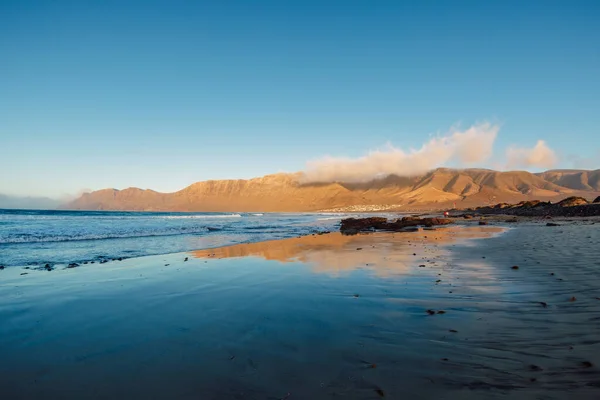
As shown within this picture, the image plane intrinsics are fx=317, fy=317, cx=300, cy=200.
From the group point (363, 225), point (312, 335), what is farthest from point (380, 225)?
point (312, 335)

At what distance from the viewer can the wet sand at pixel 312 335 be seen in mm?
2971

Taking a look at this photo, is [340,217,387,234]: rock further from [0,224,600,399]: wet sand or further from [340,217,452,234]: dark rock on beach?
[0,224,600,399]: wet sand

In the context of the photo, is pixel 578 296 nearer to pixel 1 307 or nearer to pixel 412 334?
pixel 412 334

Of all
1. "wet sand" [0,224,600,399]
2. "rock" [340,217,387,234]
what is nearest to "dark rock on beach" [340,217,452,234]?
"rock" [340,217,387,234]

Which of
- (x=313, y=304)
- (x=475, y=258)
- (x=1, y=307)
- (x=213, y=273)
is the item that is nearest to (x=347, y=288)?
(x=313, y=304)

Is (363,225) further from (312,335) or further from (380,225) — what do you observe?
(312,335)

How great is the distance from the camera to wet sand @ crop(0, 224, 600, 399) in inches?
117

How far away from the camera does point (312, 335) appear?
423 centimetres

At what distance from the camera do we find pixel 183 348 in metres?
3.93

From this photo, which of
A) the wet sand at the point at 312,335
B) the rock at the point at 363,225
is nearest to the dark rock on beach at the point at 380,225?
the rock at the point at 363,225

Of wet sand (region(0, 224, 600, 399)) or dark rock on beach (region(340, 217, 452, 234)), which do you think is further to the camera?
dark rock on beach (region(340, 217, 452, 234))

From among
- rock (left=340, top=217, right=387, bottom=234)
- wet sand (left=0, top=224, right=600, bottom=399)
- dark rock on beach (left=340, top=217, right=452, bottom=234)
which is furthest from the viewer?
rock (left=340, top=217, right=387, bottom=234)

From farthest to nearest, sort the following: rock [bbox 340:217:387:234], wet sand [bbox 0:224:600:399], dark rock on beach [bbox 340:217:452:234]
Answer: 1. rock [bbox 340:217:387:234]
2. dark rock on beach [bbox 340:217:452:234]
3. wet sand [bbox 0:224:600:399]

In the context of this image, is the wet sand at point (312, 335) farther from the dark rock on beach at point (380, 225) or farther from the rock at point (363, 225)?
the rock at point (363, 225)
